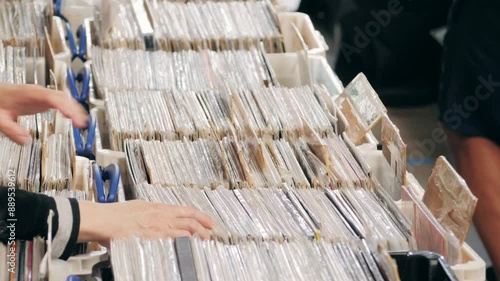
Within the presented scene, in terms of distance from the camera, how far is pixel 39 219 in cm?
154

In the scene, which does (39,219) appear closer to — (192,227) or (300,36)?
(192,227)

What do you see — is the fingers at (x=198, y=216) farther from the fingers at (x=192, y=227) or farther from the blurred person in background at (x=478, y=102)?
the blurred person in background at (x=478, y=102)

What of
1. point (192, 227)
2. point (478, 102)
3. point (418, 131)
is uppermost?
point (192, 227)

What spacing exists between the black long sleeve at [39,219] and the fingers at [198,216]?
19 centimetres

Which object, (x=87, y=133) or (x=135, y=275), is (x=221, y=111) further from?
(x=135, y=275)

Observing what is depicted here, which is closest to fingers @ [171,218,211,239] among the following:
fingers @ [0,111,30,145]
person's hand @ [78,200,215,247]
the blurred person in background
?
person's hand @ [78,200,215,247]

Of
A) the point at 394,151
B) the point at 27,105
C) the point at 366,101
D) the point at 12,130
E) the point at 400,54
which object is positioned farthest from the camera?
the point at 400,54

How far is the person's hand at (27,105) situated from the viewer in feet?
5.00

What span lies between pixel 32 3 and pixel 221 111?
829 millimetres

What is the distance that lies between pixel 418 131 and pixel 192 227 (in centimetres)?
282

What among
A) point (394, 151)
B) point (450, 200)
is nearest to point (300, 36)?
point (394, 151)

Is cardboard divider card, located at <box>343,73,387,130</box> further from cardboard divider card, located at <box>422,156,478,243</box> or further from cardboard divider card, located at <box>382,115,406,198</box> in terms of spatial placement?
cardboard divider card, located at <box>422,156,478,243</box>

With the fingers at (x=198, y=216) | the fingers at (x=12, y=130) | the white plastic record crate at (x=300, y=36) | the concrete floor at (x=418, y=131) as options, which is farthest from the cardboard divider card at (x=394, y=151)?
the concrete floor at (x=418, y=131)

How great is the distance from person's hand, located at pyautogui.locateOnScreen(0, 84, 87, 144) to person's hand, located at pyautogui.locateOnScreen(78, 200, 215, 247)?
164 millimetres
